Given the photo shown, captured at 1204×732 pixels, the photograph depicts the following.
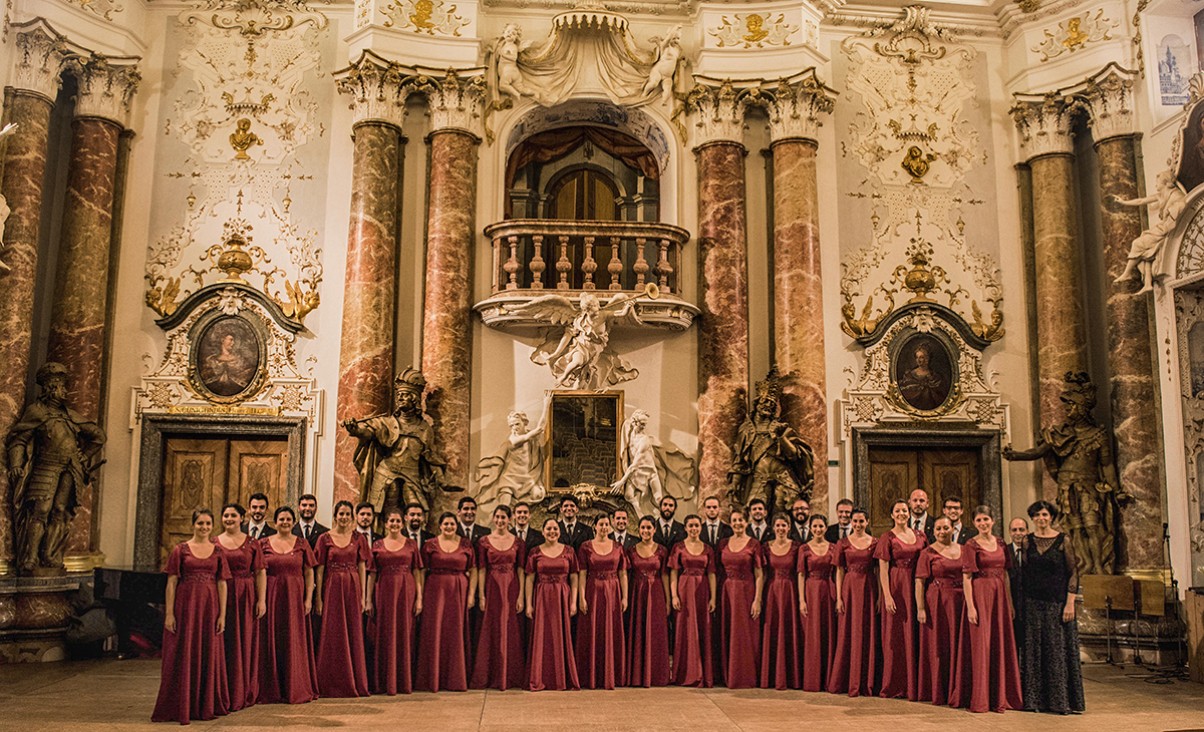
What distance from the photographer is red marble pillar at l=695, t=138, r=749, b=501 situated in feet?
41.4

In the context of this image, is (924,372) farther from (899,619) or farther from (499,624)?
(499,624)

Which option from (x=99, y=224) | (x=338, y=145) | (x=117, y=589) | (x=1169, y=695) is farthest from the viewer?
(x=338, y=145)

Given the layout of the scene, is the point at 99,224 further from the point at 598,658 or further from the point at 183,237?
the point at 598,658

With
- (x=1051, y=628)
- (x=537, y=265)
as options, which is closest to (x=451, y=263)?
(x=537, y=265)

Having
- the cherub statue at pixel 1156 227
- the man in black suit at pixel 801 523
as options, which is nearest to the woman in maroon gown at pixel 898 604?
the man in black suit at pixel 801 523

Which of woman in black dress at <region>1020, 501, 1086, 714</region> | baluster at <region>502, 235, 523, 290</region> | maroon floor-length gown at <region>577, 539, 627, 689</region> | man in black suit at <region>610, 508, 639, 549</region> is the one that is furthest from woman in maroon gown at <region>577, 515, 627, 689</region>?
baluster at <region>502, 235, 523, 290</region>

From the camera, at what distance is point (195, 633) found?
7.59 metres

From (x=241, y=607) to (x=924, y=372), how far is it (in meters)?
8.69

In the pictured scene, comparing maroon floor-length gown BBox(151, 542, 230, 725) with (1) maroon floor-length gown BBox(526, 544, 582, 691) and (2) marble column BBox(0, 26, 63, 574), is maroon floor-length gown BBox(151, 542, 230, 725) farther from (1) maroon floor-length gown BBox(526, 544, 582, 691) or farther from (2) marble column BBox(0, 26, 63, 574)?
(2) marble column BBox(0, 26, 63, 574)

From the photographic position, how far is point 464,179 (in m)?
13.0

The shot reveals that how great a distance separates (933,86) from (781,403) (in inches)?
189

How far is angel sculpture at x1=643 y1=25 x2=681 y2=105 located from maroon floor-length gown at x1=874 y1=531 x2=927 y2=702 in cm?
710

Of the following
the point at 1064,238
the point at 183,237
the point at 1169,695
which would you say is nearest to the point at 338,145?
the point at 183,237

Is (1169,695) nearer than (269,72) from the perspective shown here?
Yes
